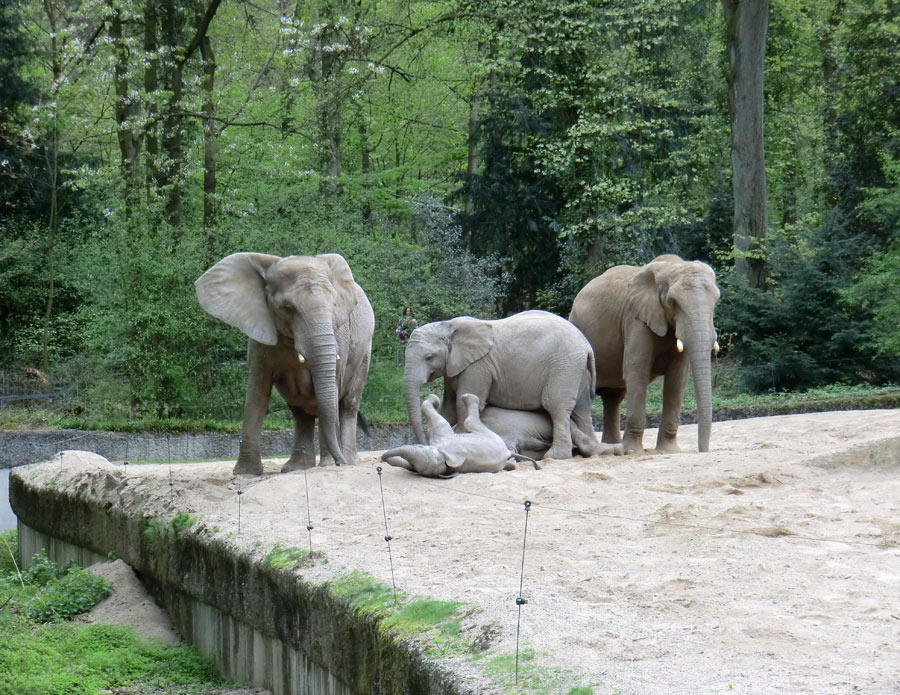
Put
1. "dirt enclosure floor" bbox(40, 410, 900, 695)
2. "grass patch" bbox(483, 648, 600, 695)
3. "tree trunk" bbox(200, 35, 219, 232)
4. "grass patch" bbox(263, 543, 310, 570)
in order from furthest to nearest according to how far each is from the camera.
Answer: "tree trunk" bbox(200, 35, 219, 232)
"grass patch" bbox(263, 543, 310, 570)
"dirt enclosure floor" bbox(40, 410, 900, 695)
"grass patch" bbox(483, 648, 600, 695)

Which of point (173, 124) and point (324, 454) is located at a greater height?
point (173, 124)

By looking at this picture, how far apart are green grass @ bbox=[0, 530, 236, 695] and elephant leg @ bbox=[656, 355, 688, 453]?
6.67m

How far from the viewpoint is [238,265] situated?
12070 mm

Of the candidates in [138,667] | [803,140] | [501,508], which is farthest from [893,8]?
[138,667]

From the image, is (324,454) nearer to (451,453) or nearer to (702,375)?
(451,453)

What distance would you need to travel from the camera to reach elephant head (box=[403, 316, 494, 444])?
42.0ft

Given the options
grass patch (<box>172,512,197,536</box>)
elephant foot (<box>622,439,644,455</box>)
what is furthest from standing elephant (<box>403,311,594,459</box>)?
grass patch (<box>172,512,197,536</box>)

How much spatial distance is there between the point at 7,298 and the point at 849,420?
19983 mm

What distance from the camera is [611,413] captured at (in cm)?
1562

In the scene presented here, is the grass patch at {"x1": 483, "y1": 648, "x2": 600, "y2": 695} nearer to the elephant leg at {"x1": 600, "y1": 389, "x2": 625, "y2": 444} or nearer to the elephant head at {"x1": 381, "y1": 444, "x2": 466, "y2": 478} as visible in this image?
the elephant head at {"x1": 381, "y1": 444, "x2": 466, "y2": 478}

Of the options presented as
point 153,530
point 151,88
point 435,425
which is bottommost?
point 153,530

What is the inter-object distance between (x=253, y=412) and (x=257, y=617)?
15.6 ft

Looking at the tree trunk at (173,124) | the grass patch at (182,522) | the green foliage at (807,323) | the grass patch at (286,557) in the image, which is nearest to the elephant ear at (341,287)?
the grass patch at (182,522)

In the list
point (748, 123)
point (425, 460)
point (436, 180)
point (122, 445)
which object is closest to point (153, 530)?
point (425, 460)
